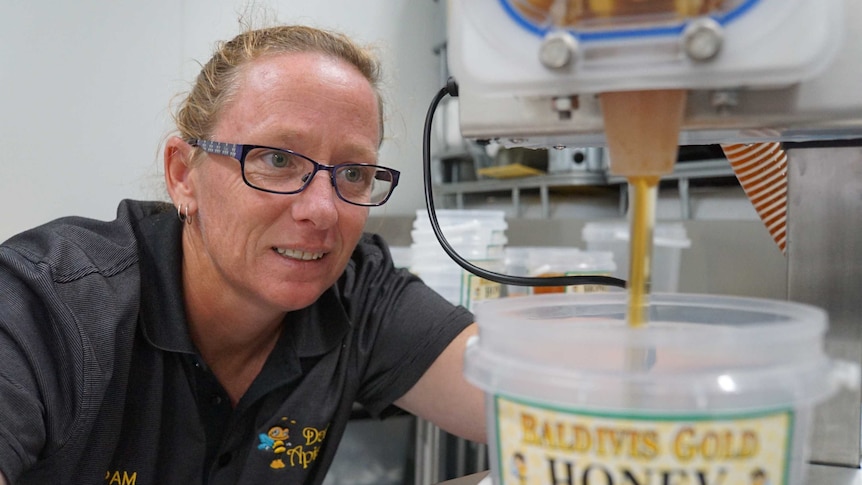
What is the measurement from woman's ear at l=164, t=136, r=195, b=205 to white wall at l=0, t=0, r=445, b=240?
0.88 meters

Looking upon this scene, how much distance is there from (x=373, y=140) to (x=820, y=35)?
0.80 metres

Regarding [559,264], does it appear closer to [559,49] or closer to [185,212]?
[185,212]

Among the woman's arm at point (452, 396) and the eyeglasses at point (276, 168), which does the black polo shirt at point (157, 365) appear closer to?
the woman's arm at point (452, 396)

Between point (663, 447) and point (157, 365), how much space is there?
2.68 feet

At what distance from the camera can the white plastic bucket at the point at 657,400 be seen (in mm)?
377

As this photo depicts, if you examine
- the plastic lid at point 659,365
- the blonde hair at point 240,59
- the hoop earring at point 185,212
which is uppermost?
the blonde hair at point 240,59

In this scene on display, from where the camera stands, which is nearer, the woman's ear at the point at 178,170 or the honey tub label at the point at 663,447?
the honey tub label at the point at 663,447

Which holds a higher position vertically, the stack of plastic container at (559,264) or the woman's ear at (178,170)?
the woman's ear at (178,170)

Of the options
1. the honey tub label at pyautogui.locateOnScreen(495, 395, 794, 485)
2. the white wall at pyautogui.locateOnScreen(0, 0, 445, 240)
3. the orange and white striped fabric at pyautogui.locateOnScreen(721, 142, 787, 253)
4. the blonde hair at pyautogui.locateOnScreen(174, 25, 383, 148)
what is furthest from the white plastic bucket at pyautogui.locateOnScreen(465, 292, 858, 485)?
the white wall at pyautogui.locateOnScreen(0, 0, 445, 240)

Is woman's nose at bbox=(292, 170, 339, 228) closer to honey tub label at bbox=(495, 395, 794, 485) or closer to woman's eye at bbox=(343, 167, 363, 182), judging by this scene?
woman's eye at bbox=(343, 167, 363, 182)

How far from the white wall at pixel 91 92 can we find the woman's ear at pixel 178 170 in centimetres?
88

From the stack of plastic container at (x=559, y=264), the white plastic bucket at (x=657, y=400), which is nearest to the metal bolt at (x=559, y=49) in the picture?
the white plastic bucket at (x=657, y=400)

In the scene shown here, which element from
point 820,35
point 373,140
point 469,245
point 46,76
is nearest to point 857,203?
point 820,35

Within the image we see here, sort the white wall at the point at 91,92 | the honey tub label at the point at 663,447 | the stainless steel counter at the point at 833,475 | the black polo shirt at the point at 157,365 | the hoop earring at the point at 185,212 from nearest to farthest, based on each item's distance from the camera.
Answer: the honey tub label at the point at 663,447
the stainless steel counter at the point at 833,475
the black polo shirt at the point at 157,365
the hoop earring at the point at 185,212
the white wall at the point at 91,92
